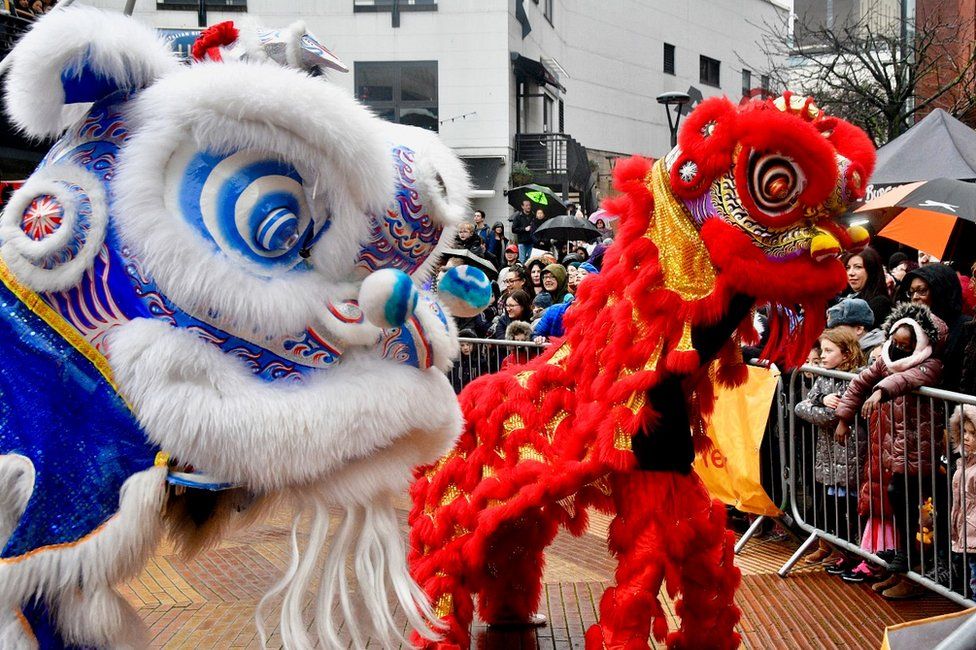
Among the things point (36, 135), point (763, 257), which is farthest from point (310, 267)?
point (763, 257)

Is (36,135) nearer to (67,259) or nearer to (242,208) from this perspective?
→ (67,259)

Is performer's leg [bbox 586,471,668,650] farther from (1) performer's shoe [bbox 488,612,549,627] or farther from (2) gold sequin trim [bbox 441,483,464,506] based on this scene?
(1) performer's shoe [bbox 488,612,549,627]

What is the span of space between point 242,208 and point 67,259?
13.5 inches

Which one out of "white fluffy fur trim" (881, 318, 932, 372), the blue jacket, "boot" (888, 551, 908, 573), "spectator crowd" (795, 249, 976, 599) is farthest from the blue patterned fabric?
the blue jacket

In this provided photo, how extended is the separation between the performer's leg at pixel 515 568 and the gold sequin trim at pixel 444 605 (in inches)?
6.7

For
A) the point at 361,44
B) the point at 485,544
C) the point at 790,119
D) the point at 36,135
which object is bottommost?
the point at 485,544

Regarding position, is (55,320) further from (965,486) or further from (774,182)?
(965,486)

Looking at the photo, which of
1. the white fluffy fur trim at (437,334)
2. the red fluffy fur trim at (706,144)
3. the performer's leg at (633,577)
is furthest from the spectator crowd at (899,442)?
the white fluffy fur trim at (437,334)

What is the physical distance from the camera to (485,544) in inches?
149

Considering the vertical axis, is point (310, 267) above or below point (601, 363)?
above

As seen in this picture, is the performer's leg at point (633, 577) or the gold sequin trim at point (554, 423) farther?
the gold sequin trim at point (554, 423)

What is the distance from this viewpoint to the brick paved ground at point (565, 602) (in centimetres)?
480

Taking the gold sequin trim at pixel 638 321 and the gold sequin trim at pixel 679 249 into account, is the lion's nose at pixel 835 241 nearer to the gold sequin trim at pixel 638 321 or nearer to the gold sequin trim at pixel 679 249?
the gold sequin trim at pixel 679 249

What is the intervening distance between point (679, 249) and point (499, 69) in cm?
2054
